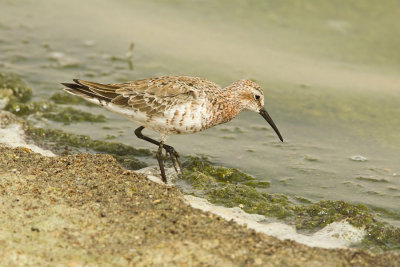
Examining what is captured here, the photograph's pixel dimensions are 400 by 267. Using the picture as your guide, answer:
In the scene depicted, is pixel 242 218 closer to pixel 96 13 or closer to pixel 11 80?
pixel 11 80

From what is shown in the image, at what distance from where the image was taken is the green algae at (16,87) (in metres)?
8.11

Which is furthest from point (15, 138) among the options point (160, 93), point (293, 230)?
point (293, 230)

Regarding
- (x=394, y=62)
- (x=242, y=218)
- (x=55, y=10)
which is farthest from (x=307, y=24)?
(x=242, y=218)

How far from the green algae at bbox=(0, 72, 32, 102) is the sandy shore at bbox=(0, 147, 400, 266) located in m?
2.98

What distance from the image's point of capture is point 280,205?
5730mm

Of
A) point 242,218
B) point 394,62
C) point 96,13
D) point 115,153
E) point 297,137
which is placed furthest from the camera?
point 96,13

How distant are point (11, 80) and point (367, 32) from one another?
20.1 ft

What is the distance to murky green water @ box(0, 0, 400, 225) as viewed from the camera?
6883 millimetres

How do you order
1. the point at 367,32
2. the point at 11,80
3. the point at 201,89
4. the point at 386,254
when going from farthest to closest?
the point at 367,32 < the point at 11,80 < the point at 201,89 < the point at 386,254

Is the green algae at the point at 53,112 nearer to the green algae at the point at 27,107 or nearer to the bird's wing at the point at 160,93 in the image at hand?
the green algae at the point at 27,107

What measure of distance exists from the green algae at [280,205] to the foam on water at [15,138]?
1.72 m

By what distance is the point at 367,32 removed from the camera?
1014 cm

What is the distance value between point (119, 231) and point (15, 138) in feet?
9.58

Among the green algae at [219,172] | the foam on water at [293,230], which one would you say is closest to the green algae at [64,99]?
the green algae at [219,172]
